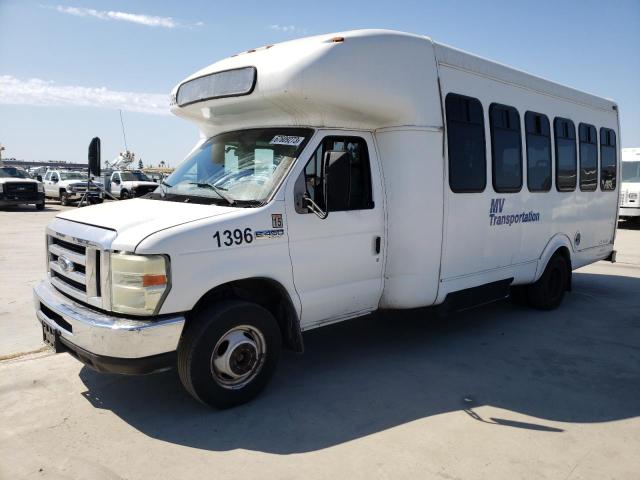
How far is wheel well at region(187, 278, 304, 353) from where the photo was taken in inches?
165

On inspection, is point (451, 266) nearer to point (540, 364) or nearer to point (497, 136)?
point (540, 364)

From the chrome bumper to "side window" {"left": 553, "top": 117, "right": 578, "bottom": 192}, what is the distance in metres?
5.75

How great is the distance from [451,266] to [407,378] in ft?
4.53

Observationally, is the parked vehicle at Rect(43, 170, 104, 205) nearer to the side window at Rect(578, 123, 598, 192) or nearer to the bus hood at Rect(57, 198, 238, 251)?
the bus hood at Rect(57, 198, 238, 251)

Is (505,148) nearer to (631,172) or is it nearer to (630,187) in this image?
(630,187)

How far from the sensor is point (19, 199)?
74.3ft

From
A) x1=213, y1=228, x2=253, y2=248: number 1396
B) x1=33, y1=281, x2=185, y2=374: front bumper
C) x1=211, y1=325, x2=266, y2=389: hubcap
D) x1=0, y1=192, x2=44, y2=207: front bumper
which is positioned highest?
x1=213, y1=228, x2=253, y2=248: number 1396

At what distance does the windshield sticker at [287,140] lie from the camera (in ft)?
15.0

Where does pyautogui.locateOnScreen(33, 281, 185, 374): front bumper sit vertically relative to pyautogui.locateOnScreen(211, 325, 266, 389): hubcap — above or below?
above

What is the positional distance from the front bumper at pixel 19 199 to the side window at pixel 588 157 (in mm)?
22322

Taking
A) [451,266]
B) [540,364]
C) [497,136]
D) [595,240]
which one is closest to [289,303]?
[451,266]

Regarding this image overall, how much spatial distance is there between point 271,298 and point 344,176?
3.99 ft

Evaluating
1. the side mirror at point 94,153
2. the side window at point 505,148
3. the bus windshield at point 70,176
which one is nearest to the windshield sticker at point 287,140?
the side mirror at point 94,153

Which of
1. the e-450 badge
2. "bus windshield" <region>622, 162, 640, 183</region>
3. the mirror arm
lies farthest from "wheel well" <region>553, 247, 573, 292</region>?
"bus windshield" <region>622, 162, 640, 183</region>
